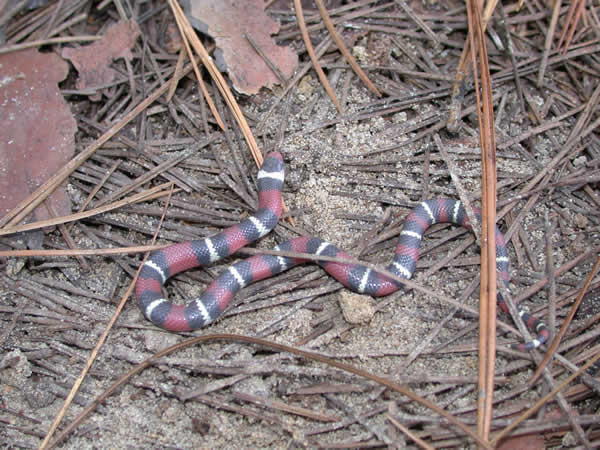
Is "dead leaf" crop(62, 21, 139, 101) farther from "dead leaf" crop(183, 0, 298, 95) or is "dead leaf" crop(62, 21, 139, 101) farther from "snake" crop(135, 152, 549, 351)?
"snake" crop(135, 152, 549, 351)


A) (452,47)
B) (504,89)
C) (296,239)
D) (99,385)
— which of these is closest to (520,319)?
(296,239)

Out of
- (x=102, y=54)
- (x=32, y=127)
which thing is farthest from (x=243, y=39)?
(x=32, y=127)

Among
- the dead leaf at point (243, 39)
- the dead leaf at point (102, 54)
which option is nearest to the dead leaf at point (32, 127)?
the dead leaf at point (102, 54)

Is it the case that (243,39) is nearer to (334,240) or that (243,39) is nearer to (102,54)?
(102,54)

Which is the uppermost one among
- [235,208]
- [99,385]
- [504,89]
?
[504,89]

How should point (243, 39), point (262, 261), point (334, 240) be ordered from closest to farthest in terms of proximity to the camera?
point (262, 261)
point (334, 240)
point (243, 39)

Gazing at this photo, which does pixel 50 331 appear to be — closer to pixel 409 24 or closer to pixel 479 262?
pixel 479 262
